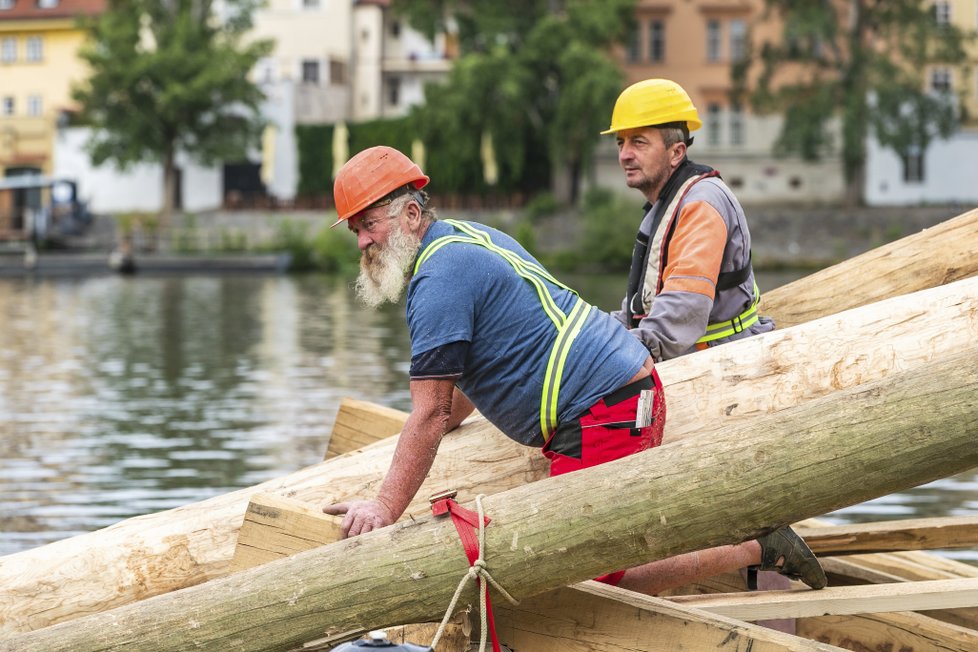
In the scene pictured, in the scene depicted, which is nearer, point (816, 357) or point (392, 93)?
point (816, 357)

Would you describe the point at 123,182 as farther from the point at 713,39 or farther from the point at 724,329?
the point at 724,329

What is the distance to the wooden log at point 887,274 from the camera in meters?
6.62

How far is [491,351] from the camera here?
516 centimetres

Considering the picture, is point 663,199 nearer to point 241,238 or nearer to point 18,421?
point 18,421

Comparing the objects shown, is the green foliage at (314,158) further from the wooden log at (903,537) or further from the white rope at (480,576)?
the white rope at (480,576)

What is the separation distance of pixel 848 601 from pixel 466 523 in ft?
4.65

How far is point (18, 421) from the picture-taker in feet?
58.9

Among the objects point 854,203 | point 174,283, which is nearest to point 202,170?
point 174,283

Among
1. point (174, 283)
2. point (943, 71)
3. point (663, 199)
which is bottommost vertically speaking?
point (174, 283)

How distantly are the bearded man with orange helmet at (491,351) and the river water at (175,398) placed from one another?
5.67 metres

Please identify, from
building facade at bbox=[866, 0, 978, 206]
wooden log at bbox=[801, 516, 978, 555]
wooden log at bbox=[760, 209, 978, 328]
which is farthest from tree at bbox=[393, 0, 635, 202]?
wooden log at bbox=[801, 516, 978, 555]

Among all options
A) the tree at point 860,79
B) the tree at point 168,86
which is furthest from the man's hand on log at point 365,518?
the tree at point 168,86

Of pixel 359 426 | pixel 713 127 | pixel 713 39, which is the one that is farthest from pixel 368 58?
pixel 359 426

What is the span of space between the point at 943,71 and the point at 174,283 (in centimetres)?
3342
